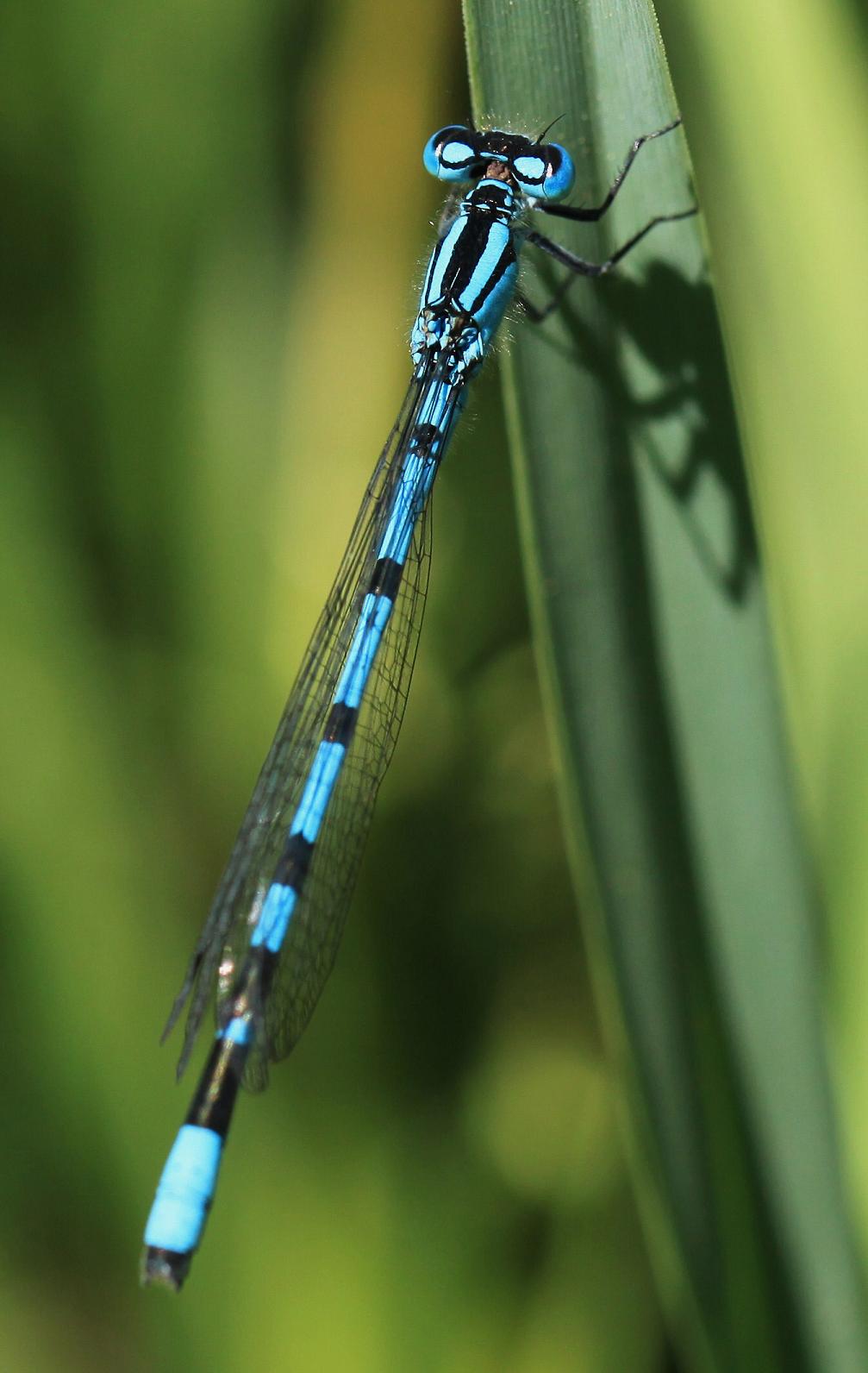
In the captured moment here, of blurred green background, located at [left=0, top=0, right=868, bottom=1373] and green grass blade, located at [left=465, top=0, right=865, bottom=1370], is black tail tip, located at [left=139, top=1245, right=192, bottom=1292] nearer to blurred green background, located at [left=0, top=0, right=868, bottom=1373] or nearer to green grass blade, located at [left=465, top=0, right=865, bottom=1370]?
blurred green background, located at [left=0, top=0, right=868, bottom=1373]

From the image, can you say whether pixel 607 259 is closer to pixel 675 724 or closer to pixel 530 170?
pixel 530 170

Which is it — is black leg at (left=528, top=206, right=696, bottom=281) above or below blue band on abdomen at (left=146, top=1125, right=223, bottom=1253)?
above

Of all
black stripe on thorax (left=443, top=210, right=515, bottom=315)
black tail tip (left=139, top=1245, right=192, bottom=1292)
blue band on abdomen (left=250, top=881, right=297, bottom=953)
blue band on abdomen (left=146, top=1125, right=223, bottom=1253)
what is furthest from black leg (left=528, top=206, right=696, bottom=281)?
black tail tip (left=139, top=1245, right=192, bottom=1292)

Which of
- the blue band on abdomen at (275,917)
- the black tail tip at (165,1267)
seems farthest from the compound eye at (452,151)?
the black tail tip at (165,1267)

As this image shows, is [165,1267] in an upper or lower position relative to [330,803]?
lower

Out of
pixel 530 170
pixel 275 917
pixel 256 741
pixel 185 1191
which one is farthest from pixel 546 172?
pixel 185 1191
